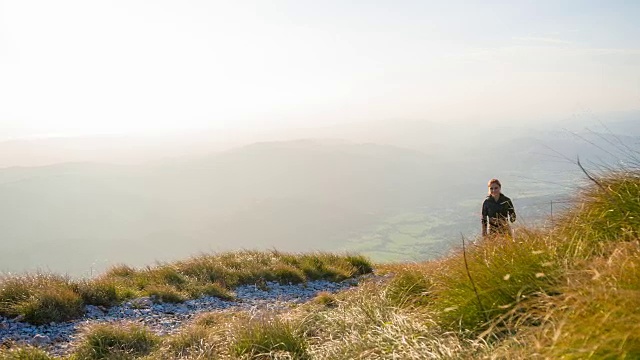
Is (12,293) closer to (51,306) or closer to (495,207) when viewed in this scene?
(51,306)

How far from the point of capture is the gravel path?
8.20 metres

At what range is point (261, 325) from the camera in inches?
252

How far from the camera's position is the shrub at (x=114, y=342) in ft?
21.7

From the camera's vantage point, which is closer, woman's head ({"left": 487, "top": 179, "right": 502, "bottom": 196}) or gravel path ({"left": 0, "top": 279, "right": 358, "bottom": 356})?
gravel path ({"left": 0, "top": 279, "right": 358, "bottom": 356})

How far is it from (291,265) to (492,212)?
879cm

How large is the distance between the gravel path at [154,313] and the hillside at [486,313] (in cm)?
43

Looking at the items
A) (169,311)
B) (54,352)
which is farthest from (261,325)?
(169,311)

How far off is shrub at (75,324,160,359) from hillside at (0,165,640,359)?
0.02 meters

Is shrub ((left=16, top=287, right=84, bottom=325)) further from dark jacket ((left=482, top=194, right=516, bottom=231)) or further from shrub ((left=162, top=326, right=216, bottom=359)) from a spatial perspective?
dark jacket ((left=482, top=194, right=516, bottom=231))

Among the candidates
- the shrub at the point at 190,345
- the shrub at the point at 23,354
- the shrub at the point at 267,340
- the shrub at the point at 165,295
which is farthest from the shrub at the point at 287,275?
the shrub at the point at 23,354

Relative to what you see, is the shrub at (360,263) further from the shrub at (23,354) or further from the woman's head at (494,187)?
the shrub at (23,354)

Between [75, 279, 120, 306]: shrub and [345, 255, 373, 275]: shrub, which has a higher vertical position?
[75, 279, 120, 306]: shrub

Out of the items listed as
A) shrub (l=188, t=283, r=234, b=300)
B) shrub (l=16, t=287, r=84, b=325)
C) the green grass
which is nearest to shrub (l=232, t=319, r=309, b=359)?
shrub (l=16, t=287, r=84, b=325)

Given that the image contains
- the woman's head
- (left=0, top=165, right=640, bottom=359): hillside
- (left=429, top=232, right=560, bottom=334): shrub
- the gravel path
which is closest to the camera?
(left=0, top=165, right=640, bottom=359): hillside
